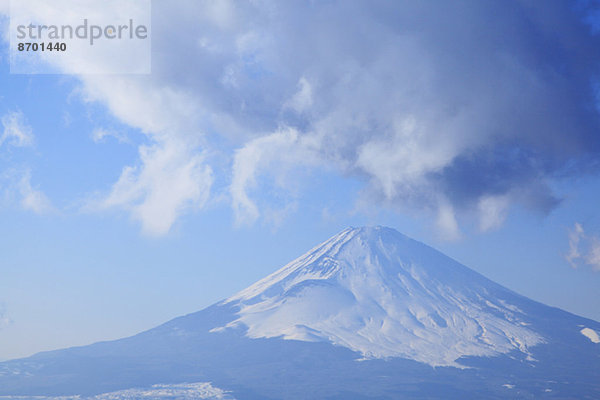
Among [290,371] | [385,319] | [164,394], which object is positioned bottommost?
[164,394]

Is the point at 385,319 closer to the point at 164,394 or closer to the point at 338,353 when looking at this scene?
the point at 338,353

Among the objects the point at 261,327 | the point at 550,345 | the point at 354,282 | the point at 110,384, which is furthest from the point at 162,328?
the point at 550,345

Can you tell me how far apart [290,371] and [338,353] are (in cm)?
1521

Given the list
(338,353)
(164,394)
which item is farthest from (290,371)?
(164,394)

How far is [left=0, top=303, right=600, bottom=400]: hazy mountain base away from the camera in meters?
135

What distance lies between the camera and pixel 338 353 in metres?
156

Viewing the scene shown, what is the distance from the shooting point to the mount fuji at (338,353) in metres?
137

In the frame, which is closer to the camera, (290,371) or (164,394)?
(164,394)

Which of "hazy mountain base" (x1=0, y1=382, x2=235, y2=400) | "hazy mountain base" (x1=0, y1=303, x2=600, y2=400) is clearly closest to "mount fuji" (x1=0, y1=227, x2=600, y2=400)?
"hazy mountain base" (x1=0, y1=303, x2=600, y2=400)

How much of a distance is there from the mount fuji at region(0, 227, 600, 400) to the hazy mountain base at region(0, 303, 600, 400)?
31cm

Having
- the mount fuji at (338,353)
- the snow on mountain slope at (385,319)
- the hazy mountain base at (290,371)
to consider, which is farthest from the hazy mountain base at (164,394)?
the snow on mountain slope at (385,319)

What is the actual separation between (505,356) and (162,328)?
105 meters

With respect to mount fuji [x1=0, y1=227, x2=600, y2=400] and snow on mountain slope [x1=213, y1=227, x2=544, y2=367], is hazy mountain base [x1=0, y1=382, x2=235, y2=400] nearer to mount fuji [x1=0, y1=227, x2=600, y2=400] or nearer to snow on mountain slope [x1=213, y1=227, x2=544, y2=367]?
mount fuji [x1=0, y1=227, x2=600, y2=400]

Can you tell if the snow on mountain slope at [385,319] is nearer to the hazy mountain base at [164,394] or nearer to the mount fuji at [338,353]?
the mount fuji at [338,353]
